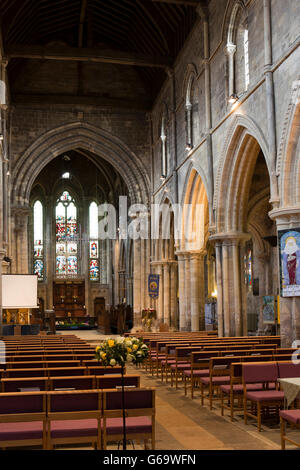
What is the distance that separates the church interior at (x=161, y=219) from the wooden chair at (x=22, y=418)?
0.05ft

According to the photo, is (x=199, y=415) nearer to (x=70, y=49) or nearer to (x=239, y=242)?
(x=239, y=242)

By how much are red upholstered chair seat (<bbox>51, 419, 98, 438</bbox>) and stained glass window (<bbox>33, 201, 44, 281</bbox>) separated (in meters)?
34.2

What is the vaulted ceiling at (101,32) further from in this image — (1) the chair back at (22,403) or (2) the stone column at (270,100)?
(1) the chair back at (22,403)

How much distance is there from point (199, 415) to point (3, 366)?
290 cm

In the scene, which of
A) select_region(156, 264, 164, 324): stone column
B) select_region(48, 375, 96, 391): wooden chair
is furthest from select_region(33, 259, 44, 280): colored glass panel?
select_region(48, 375, 96, 391): wooden chair

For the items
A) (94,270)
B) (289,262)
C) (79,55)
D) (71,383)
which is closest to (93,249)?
(94,270)

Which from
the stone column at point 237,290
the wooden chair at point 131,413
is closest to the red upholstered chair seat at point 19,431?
the wooden chair at point 131,413

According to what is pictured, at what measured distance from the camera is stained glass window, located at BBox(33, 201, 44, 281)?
1539 inches

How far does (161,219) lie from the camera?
1049 inches

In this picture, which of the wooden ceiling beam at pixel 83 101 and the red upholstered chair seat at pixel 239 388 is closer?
the red upholstered chair seat at pixel 239 388

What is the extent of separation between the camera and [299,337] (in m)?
11.6

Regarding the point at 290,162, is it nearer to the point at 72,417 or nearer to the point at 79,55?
the point at 72,417

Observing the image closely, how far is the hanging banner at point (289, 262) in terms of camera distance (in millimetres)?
11703

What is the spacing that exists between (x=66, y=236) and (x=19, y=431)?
115 feet
